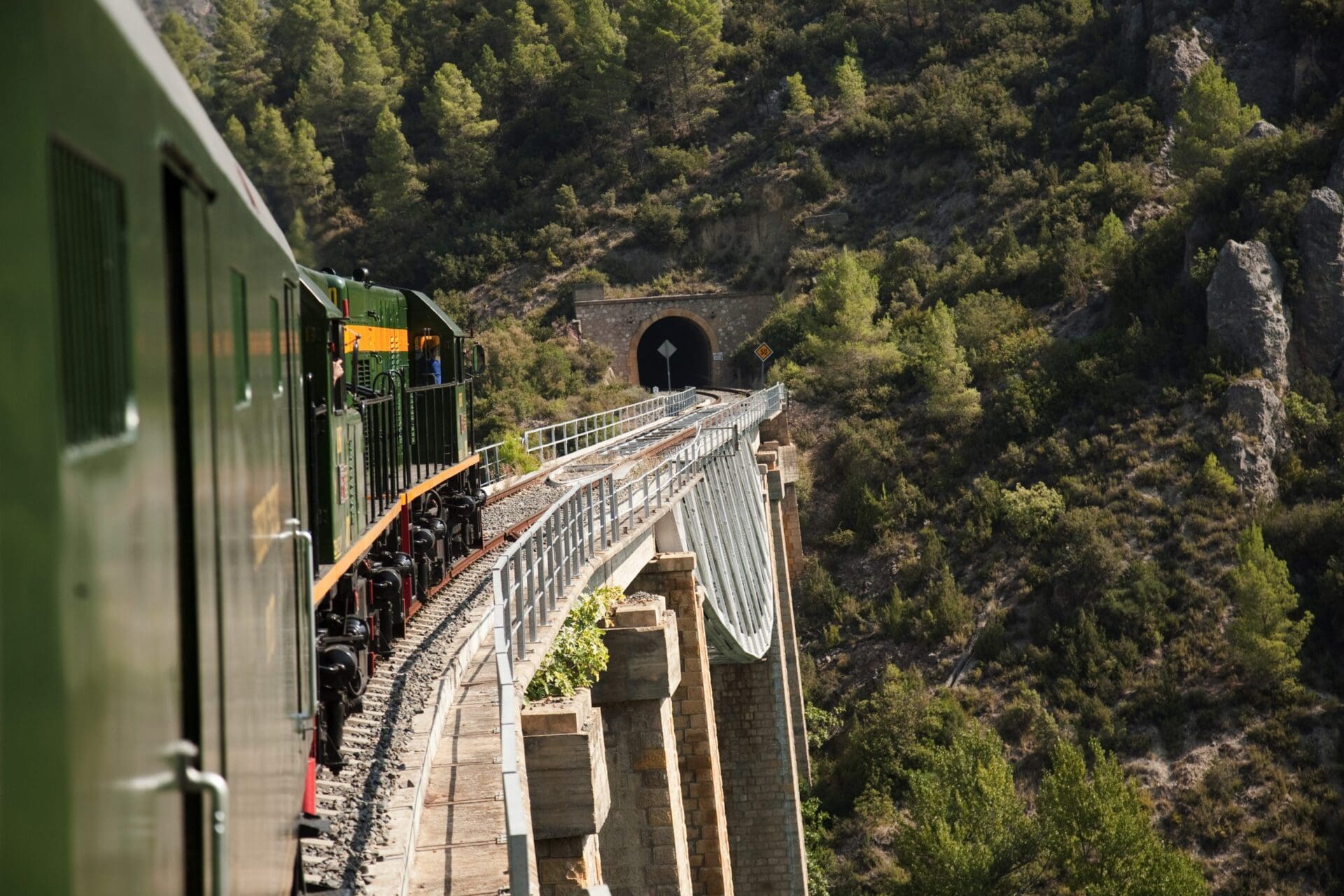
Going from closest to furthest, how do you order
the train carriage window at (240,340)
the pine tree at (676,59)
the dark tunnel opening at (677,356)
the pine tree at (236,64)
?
the train carriage window at (240,340), the pine tree at (236,64), the dark tunnel opening at (677,356), the pine tree at (676,59)

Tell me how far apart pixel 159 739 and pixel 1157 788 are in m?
33.4

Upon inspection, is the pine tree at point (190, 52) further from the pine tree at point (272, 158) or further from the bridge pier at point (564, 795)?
the bridge pier at point (564, 795)

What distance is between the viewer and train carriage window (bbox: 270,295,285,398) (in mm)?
4707

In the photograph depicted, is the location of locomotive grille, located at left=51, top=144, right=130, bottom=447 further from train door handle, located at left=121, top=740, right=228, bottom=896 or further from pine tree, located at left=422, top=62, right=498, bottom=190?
pine tree, located at left=422, top=62, right=498, bottom=190

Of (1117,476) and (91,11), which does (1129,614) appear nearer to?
(1117,476)

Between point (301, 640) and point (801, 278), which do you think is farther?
point (801, 278)

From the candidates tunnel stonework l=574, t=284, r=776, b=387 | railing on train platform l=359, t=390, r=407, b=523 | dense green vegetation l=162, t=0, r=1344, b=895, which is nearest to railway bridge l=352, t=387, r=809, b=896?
railing on train platform l=359, t=390, r=407, b=523

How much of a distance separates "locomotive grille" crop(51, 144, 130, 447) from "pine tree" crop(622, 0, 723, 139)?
7885 centimetres

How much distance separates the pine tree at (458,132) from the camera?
7894 centimetres

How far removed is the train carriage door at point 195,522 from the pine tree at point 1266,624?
34535 millimetres

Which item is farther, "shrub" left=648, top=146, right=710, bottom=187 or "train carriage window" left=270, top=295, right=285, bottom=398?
"shrub" left=648, top=146, right=710, bottom=187

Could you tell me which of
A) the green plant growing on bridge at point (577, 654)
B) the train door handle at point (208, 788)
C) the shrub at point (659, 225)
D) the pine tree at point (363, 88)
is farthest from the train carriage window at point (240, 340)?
the pine tree at point (363, 88)

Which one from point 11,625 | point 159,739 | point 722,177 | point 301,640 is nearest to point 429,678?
point 301,640

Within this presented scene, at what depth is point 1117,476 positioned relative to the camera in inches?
1619
